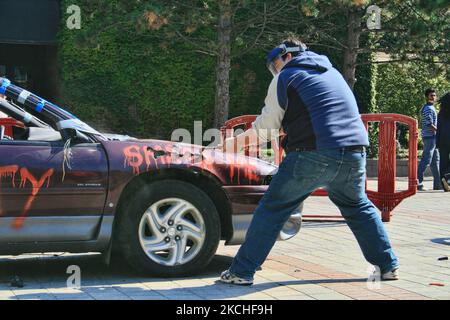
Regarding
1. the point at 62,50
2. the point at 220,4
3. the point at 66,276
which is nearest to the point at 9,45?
the point at 62,50

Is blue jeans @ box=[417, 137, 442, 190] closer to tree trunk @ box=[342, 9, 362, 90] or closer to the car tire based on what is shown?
tree trunk @ box=[342, 9, 362, 90]

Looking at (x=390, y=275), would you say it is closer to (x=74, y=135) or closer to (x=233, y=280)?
(x=233, y=280)

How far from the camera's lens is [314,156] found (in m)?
5.35

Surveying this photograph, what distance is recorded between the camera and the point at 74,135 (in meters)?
5.79

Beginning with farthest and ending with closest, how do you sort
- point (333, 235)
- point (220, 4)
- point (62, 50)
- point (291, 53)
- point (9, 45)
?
point (9, 45)
point (62, 50)
point (220, 4)
point (333, 235)
point (291, 53)

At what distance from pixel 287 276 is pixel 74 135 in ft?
6.31

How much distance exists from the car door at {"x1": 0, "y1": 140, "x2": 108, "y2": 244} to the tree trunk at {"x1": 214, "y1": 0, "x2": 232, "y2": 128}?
1059cm

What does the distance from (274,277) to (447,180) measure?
4.96m

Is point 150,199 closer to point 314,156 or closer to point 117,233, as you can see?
point 117,233

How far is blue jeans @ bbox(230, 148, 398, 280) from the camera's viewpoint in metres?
5.36

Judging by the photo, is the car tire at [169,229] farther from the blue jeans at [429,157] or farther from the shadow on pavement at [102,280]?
the blue jeans at [429,157]

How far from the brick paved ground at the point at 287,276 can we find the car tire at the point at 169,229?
13 centimetres

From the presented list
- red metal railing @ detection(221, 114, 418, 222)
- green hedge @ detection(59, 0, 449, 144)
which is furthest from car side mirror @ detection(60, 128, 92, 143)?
green hedge @ detection(59, 0, 449, 144)

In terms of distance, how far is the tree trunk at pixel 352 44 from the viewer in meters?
18.6
